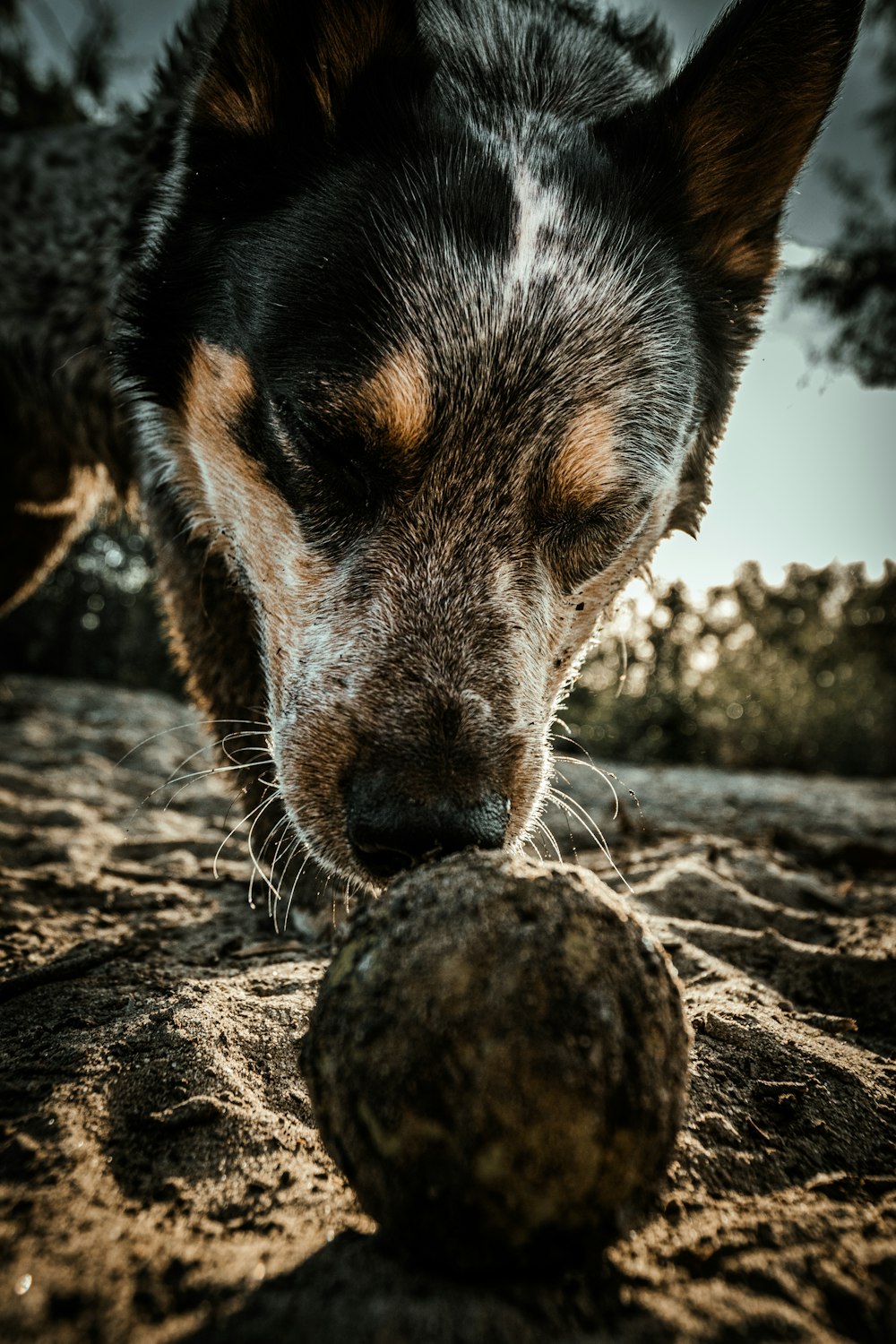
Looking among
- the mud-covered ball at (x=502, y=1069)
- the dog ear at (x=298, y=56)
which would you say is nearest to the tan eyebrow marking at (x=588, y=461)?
the dog ear at (x=298, y=56)

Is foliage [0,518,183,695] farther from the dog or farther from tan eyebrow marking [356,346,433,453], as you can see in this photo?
tan eyebrow marking [356,346,433,453]

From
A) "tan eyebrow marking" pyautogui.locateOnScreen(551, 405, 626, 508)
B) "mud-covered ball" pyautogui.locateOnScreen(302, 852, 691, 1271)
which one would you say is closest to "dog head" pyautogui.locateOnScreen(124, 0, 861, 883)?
"tan eyebrow marking" pyautogui.locateOnScreen(551, 405, 626, 508)

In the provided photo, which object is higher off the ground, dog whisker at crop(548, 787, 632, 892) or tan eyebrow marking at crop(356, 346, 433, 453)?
tan eyebrow marking at crop(356, 346, 433, 453)

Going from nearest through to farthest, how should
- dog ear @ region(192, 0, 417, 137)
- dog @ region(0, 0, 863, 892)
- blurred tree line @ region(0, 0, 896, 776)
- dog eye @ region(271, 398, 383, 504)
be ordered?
1. dog @ region(0, 0, 863, 892)
2. dog eye @ region(271, 398, 383, 504)
3. dog ear @ region(192, 0, 417, 137)
4. blurred tree line @ region(0, 0, 896, 776)

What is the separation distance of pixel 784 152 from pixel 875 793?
19.6 ft

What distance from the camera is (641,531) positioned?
8.83 feet

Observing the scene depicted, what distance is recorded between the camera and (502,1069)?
3.43ft

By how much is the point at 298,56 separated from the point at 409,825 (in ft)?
7.20

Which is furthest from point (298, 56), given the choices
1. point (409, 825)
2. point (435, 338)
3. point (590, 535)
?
point (409, 825)

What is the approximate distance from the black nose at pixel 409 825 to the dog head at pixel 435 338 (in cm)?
2

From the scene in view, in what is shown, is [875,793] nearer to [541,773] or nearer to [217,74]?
[541,773]

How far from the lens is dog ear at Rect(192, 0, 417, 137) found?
2.23 meters

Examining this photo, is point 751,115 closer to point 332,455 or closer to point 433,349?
point 433,349

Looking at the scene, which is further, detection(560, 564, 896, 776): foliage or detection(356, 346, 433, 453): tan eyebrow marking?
detection(560, 564, 896, 776): foliage
